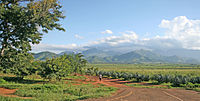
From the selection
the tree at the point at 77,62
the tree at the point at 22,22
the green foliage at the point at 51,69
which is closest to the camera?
the tree at the point at 22,22

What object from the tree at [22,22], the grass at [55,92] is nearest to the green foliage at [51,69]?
the grass at [55,92]

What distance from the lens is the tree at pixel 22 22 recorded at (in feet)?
41.2

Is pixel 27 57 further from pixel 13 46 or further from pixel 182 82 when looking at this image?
pixel 182 82

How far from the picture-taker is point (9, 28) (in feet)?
45.0

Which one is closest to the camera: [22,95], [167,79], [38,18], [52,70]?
[38,18]

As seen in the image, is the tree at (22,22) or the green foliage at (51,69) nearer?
the tree at (22,22)

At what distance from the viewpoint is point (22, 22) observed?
12.8 metres

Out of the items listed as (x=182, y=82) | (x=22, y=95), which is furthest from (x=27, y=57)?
(x=182, y=82)

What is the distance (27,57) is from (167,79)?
2848cm

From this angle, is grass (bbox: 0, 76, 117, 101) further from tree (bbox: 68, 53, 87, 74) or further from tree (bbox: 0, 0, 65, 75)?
tree (bbox: 68, 53, 87, 74)

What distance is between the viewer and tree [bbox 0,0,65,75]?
41.2 ft

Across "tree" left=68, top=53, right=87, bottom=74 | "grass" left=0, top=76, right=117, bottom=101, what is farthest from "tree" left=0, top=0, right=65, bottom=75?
"tree" left=68, top=53, right=87, bottom=74

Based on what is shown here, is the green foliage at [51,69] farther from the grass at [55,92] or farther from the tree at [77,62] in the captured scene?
the tree at [77,62]

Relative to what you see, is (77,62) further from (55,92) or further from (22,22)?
(22,22)
